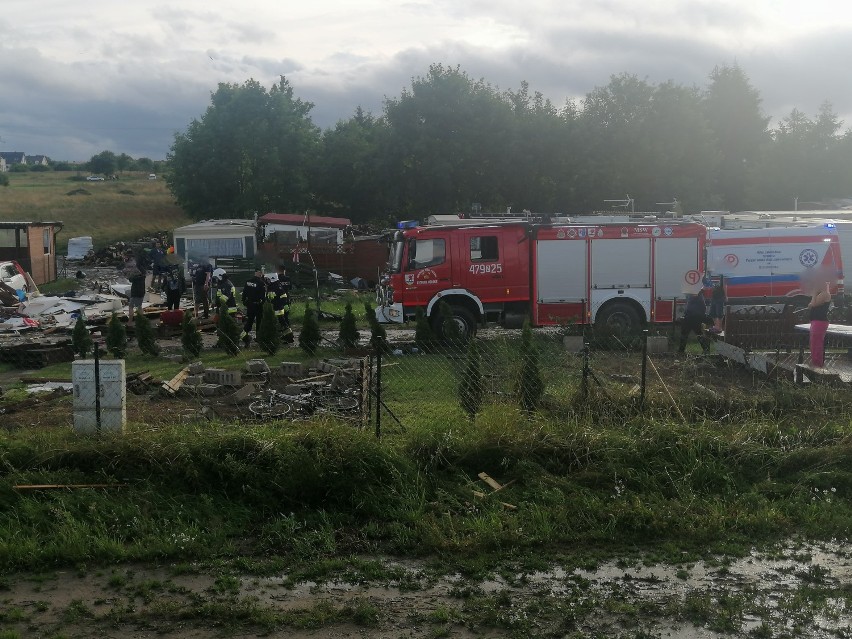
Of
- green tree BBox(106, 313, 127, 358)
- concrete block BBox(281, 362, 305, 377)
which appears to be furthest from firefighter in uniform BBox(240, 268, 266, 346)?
concrete block BBox(281, 362, 305, 377)

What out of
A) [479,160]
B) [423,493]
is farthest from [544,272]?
[479,160]

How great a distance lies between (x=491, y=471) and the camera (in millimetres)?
7930

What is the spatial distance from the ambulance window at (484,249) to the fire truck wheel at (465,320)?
1106mm

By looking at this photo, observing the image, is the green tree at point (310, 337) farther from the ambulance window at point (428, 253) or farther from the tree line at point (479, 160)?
the tree line at point (479, 160)

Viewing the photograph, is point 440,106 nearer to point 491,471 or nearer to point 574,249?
point 574,249

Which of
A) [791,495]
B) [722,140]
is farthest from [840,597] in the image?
[722,140]

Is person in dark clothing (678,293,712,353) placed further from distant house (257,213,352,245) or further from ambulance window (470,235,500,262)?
distant house (257,213,352,245)

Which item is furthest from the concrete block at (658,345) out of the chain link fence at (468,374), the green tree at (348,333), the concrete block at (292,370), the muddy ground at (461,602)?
the muddy ground at (461,602)

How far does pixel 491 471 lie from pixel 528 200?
37512 mm

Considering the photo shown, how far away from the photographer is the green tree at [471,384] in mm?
9406

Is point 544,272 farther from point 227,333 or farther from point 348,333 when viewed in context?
point 227,333

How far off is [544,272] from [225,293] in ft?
29.2

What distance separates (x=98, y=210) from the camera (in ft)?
205

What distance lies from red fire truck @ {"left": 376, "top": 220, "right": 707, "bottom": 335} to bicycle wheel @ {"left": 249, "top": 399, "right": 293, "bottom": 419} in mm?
7218
